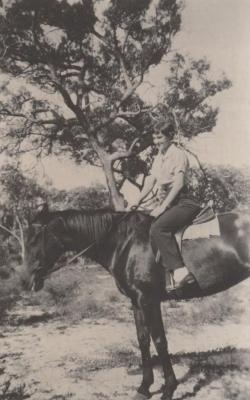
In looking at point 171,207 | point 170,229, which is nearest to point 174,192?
point 171,207

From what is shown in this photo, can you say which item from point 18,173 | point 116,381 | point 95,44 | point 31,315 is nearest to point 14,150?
point 18,173

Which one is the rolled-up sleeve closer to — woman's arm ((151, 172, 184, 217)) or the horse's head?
woman's arm ((151, 172, 184, 217))

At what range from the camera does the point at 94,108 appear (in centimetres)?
1445

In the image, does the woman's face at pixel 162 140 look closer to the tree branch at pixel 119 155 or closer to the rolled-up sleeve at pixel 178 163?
the rolled-up sleeve at pixel 178 163

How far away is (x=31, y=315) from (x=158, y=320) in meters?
5.01

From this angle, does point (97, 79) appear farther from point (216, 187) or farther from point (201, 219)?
point (201, 219)

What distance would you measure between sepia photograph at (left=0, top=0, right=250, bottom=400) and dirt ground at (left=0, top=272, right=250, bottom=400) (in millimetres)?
26

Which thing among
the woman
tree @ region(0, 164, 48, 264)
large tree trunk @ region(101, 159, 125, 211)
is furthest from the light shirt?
large tree trunk @ region(101, 159, 125, 211)

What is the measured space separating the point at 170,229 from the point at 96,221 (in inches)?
32.6

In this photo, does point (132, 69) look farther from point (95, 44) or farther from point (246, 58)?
point (246, 58)

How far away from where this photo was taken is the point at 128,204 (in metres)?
Answer: 5.59

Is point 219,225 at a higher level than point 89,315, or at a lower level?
higher

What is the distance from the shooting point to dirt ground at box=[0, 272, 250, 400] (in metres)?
4.88

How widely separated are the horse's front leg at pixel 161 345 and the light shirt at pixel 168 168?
1.25 metres
